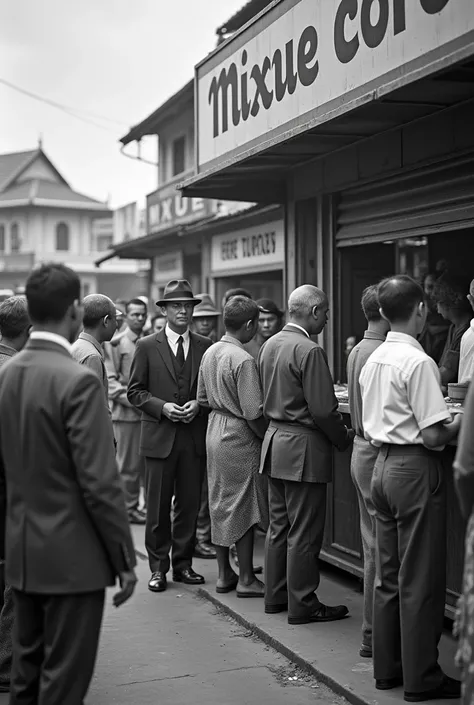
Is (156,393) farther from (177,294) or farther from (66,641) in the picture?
(66,641)

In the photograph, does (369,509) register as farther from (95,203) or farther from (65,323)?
(95,203)

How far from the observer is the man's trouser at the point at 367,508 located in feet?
17.3

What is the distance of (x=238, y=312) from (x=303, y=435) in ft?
3.81

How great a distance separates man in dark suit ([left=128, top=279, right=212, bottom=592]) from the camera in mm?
7336

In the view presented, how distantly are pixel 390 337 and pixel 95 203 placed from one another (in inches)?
1858

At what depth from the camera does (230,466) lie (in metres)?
6.88

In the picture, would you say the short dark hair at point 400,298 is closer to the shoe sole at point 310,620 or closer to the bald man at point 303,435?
the bald man at point 303,435

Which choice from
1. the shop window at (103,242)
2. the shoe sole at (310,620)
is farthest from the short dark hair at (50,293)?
the shop window at (103,242)

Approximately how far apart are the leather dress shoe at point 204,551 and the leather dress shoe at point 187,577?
33.5 inches

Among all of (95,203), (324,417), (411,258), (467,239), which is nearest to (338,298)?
(467,239)

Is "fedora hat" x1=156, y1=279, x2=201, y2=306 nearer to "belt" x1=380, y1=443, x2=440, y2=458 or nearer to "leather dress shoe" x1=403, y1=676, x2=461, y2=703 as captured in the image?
"belt" x1=380, y1=443, x2=440, y2=458

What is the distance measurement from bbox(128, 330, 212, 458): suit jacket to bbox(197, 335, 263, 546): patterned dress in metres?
0.50

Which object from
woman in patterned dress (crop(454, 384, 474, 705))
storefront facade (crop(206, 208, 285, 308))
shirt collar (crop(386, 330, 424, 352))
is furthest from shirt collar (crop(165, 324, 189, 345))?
woman in patterned dress (crop(454, 384, 474, 705))

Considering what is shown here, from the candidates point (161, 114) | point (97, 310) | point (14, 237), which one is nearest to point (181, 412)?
point (97, 310)
